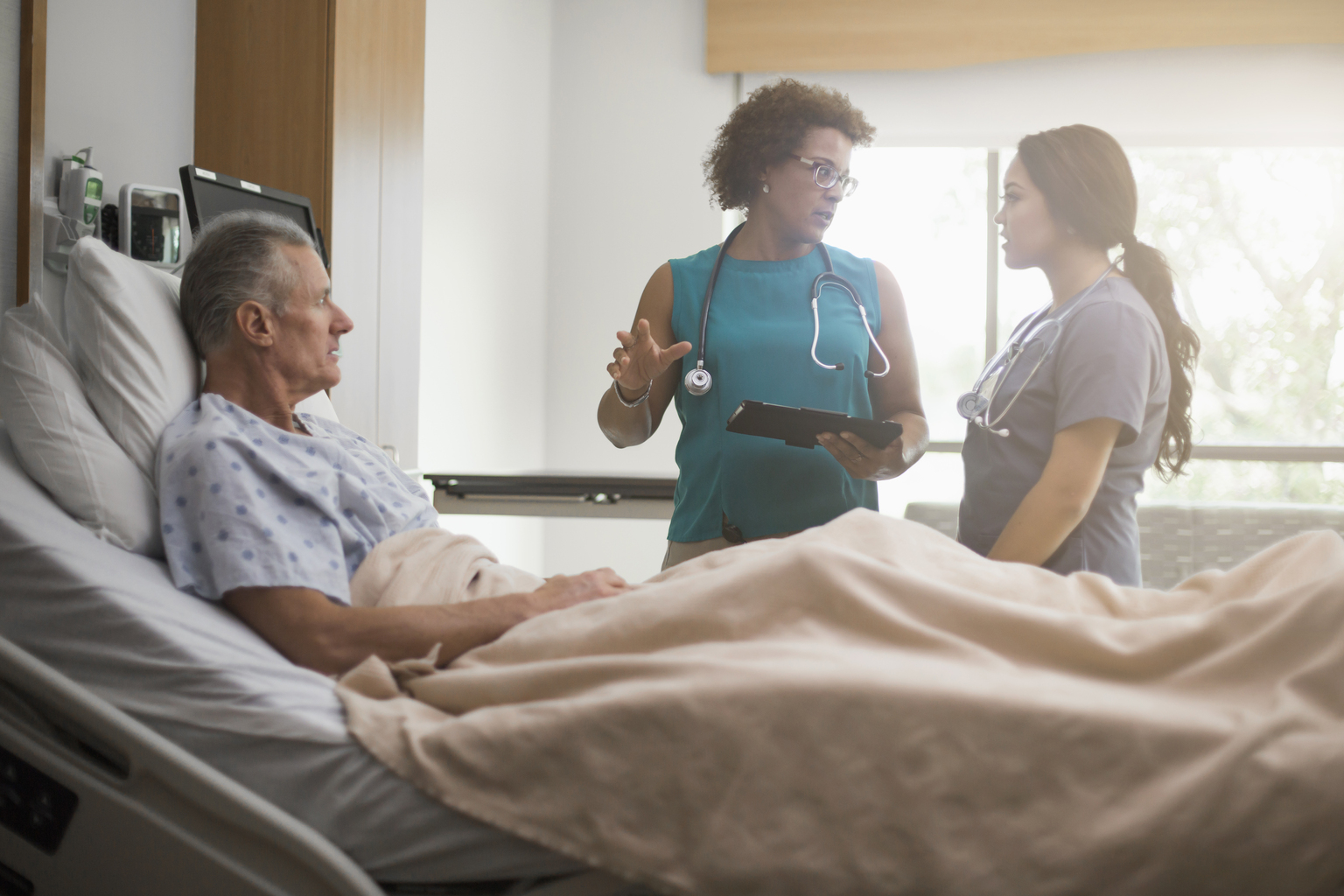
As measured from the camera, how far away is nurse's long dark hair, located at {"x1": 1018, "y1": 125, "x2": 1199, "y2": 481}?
160 centimetres

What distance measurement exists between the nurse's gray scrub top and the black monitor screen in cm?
130

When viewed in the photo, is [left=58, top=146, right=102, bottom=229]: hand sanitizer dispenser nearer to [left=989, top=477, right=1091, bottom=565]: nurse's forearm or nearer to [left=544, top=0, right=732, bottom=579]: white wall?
[left=989, top=477, right=1091, bottom=565]: nurse's forearm

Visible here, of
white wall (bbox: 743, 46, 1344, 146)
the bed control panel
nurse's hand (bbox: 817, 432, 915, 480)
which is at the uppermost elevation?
white wall (bbox: 743, 46, 1344, 146)

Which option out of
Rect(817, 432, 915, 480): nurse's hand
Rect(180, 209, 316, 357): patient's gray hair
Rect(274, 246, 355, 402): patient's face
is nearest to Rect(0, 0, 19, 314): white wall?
Rect(180, 209, 316, 357): patient's gray hair

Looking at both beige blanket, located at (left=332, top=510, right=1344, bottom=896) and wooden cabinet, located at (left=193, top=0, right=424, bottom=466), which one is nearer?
beige blanket, located at (left=332, top=510, right=1344, bottom=896)

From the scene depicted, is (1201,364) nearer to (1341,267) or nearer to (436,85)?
(1341,267)

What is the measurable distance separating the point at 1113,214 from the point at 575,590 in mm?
1126

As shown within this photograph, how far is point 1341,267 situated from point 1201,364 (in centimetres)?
73

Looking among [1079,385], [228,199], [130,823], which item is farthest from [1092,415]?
[228,199]

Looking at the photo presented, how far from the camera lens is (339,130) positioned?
2.50m

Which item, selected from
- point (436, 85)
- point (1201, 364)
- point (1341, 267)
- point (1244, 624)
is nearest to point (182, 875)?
point (1244, 624)

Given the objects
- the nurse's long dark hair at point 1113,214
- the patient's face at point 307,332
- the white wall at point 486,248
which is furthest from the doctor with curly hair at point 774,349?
the white wall at point 486,248

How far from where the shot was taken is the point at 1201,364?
170 inches

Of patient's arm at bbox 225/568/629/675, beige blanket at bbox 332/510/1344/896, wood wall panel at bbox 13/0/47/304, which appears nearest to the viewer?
beige blanket at bbox 332/510/1344/896
